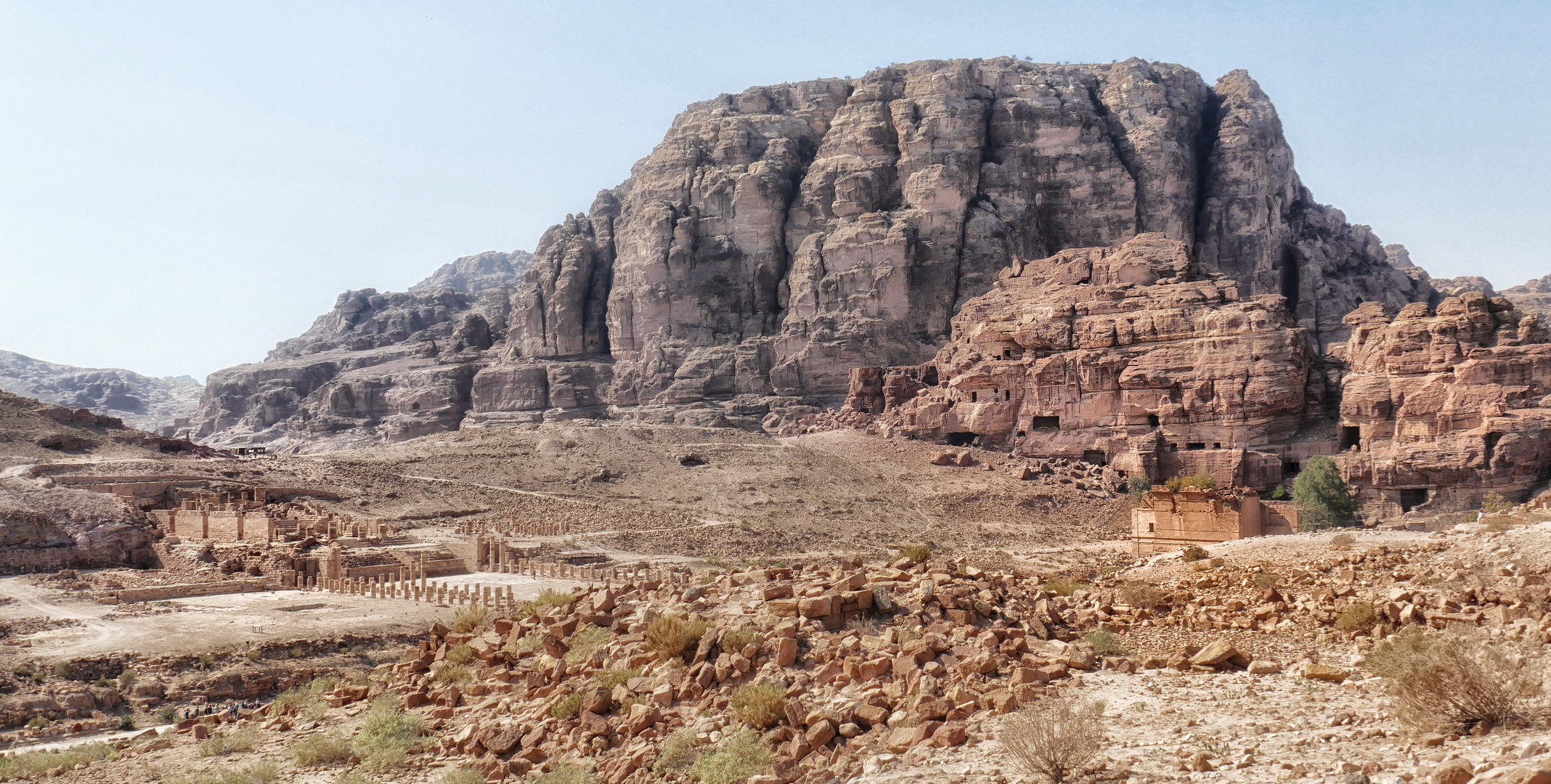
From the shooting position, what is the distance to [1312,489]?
143ft

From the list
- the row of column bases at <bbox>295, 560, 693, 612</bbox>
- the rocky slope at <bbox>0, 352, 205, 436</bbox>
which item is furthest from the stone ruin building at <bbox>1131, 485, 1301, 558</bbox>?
the rocky slope at <bbox>0, 352, 205, 436</bbox>

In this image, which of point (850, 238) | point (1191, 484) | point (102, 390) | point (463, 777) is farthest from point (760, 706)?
point (102, 390)

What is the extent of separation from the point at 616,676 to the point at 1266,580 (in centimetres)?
775

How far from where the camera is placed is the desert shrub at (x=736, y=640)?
35.8 ft

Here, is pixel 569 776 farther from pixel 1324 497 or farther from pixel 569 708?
pixel 1324 497

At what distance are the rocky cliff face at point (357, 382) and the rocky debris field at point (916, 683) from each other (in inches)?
3407

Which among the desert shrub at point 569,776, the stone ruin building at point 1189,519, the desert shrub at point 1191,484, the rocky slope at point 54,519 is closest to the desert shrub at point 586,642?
the desert shrub at point 569,776

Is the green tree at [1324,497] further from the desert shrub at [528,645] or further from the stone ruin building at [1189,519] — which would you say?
the desert shrub at [528,645]

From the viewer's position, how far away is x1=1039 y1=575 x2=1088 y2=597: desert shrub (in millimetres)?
14508

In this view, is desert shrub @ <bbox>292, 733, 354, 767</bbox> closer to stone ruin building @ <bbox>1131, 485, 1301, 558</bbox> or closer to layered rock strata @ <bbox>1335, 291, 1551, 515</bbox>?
stone ruin building @ <bbox>1131, 485, 1301, 558</bbox>

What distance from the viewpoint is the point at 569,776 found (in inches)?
376

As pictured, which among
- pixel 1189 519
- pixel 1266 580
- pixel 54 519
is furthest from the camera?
pixel 54 519

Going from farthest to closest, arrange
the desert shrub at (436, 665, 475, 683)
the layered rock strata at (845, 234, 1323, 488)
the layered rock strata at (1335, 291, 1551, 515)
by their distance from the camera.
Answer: the layered rock strata at (845, 234, 1323, 488) → the layered rock strata at (1335, 291, 1551, 515) → the desert shrub at (436, 665, 475, 683)

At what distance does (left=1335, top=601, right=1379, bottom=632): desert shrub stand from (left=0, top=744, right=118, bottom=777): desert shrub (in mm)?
13498
